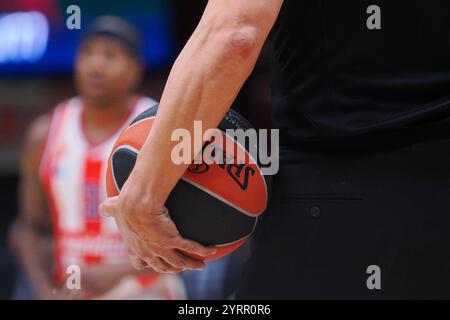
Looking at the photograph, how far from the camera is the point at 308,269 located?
8.23 feet

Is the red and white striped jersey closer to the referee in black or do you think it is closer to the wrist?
the referee in black

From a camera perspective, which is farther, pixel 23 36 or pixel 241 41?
pixel 23 36

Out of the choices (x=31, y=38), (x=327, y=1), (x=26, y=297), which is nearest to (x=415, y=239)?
(x=327, y=1)

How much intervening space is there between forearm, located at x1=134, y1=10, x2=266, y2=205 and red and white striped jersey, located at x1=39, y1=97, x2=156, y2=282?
270 centimetres

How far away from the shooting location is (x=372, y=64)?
7.97 feet

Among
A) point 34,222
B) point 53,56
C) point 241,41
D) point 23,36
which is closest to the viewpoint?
point 241,41

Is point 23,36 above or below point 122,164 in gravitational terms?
above

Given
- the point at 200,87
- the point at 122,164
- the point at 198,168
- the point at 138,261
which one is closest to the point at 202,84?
the point at 200,87

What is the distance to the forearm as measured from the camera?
2.22 meters

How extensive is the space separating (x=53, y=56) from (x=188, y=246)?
5350 mm

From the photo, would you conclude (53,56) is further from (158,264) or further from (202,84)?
(202,84)

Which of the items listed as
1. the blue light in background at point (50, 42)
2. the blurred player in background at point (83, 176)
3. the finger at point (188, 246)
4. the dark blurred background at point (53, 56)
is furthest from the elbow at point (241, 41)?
the blue light in background at point (50, 42)
